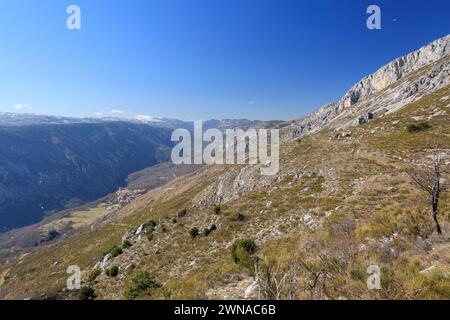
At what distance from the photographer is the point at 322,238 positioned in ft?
52.4

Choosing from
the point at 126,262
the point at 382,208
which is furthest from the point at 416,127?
the point at 126,262

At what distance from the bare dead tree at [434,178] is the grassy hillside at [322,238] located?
0.96 metres

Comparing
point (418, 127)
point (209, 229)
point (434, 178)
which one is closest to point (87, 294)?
point (209, 229)

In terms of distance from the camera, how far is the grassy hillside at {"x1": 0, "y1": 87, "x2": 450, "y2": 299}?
30.6ft

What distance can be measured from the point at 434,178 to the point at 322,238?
9287 millimetres

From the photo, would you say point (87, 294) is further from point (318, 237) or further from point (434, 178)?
point (434, 178)

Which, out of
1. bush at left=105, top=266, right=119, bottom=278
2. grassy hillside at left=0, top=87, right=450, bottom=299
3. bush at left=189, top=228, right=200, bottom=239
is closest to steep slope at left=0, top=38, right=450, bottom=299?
grassy hillside at left=0, top=87, right=450, bottom=299

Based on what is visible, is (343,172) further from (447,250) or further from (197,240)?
(447,250)

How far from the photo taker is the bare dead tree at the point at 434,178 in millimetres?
14008

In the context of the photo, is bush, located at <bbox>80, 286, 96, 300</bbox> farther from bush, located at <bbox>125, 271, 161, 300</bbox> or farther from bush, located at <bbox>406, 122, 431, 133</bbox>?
bush, located at <bbox>406, 122, 431, 133</bbox>

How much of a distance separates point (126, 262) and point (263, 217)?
14.8 metres

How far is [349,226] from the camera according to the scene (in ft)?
57.2

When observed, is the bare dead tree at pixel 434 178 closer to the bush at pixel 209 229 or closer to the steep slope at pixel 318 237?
the steep slope at pixel 318 237
